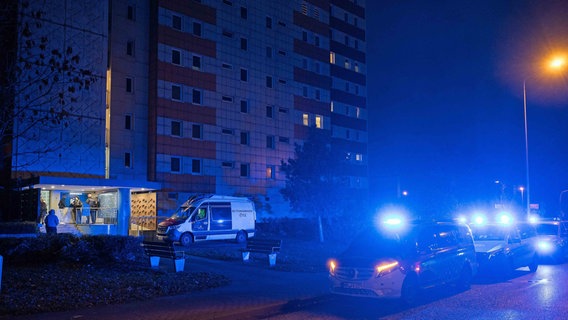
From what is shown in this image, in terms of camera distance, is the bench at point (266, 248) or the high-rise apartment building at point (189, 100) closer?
the bench at point (266, 248)

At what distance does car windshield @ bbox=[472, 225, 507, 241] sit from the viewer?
16.0 metres

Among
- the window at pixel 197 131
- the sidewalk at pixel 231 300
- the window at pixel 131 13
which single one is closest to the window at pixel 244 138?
the window at pixel 197 131

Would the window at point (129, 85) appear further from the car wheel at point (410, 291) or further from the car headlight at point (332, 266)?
the car wheel at point (410, 291)

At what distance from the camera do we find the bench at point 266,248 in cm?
1727

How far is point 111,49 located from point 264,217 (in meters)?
17.5

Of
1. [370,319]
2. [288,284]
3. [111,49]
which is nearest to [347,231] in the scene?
[111,49]

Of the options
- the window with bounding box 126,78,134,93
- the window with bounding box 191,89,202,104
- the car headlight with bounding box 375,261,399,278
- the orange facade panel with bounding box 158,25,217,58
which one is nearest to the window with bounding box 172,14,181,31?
the orange facade panel with bounding box 158,25,217,58

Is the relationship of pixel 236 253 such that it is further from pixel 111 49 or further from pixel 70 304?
pixel 111 49

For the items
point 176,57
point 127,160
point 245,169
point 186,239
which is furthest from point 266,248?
point 245,169

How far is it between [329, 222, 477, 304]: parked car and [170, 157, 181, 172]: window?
2697 cm

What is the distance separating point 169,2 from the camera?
124ft

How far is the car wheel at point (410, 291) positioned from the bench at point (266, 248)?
→ 686 centimetres

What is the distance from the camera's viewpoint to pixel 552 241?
1809 centimetres

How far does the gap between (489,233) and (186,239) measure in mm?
14402
